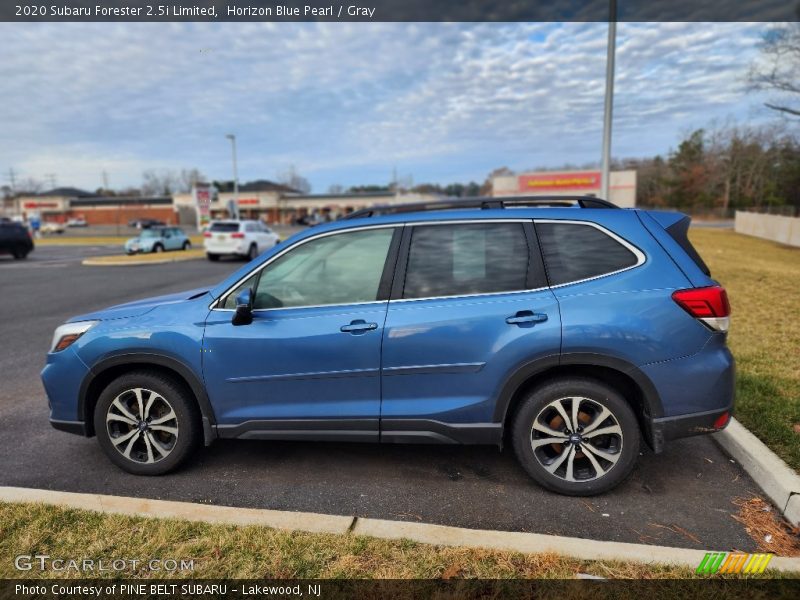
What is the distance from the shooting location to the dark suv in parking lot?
21.6 metres

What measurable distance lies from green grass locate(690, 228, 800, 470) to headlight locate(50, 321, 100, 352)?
4.76 m

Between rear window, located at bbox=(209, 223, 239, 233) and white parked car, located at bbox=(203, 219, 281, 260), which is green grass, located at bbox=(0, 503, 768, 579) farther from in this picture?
rear window, located at bbox=(209, 223, 239, 233)

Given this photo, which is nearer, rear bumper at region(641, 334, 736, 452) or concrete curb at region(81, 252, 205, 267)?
rear bumper at region(641, 334, 736, 452)

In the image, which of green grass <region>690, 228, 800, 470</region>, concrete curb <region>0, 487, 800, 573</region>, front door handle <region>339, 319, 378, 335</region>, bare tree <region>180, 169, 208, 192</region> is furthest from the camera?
bare tree <region>180, 169, 208, 192</region>

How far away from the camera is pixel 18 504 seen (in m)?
2.92

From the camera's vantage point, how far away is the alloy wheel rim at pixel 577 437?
3.02 m

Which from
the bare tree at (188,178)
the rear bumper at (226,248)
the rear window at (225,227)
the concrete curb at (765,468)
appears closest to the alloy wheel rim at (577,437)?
the concrete curb at (765,468)

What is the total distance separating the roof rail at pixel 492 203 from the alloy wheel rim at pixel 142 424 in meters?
1.86

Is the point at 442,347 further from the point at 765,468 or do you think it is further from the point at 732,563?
the point at 765,468

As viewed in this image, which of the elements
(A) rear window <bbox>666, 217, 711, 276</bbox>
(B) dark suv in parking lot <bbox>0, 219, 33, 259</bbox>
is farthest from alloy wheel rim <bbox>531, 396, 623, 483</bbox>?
(B) dark suv in parking lot <bbox>0, 219, 33, 259</bbox>

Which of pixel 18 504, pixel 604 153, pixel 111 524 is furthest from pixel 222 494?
pixel 604 153

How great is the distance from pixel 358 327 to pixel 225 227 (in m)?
18.5

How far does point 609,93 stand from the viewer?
1024 cm

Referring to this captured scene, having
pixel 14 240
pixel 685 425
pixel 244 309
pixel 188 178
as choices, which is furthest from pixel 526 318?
pixel 188 178
